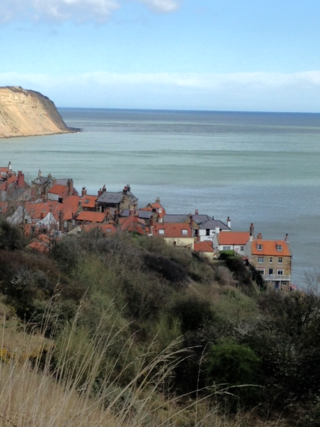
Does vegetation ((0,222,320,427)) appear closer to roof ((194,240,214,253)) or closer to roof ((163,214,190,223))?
roof ((194,240,214,253))

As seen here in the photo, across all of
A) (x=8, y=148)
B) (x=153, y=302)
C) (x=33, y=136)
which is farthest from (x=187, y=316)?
(x=33, y=136)

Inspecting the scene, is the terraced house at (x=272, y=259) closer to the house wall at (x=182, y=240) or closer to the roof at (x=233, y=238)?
the roof at (x=233, y=238)

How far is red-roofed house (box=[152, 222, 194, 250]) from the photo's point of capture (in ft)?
95.5

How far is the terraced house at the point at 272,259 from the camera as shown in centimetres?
2512

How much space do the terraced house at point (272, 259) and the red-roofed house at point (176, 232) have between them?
147 inches

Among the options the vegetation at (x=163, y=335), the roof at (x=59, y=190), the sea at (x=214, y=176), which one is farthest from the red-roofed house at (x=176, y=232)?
the vegetation at (x=163, y=335)

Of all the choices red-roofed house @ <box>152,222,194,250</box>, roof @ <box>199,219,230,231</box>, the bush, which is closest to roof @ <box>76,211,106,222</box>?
red-roofed house @ <box>152,222,194,250</box>

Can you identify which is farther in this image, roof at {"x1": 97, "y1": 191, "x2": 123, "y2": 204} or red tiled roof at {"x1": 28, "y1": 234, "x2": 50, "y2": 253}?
roof at {"x1": 97, "y1": 191, "x2": 123, "y2": 204}

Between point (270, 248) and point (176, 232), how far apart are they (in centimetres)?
519

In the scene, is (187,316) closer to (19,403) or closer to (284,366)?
(284,366)

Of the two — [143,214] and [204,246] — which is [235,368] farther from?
[143,214]

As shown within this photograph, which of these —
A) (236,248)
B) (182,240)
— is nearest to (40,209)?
(182,240)

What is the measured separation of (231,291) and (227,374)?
7561 millimetres

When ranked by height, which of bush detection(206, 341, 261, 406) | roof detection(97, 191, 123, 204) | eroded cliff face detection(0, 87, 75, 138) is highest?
eroded cliff face detection(0, 87, 75, 138)
